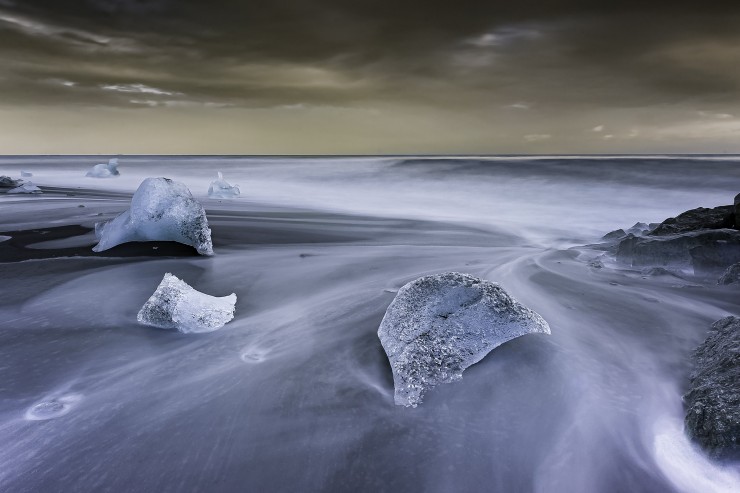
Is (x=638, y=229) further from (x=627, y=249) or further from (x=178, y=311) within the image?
(x=178, y=311)

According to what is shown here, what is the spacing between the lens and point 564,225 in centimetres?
1145

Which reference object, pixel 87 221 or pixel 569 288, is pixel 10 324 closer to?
pixel 569 288

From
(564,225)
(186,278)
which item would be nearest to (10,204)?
(186,278)

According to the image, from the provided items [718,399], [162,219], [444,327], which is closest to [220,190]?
[162,219]

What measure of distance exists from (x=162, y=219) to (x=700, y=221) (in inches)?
296

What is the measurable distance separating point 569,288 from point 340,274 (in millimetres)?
2571

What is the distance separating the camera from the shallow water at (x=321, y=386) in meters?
2.12

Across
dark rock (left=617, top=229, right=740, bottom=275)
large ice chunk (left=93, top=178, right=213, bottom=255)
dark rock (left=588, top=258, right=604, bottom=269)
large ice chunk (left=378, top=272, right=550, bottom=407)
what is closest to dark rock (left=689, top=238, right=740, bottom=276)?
dark rock (left=617, top=229, right=740, bottom=275)

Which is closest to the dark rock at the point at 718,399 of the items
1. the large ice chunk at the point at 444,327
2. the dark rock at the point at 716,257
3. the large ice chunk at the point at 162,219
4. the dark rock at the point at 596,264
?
the large ice chunk at the point at 444,327

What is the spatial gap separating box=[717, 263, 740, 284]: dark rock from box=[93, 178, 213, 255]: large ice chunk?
6101mm

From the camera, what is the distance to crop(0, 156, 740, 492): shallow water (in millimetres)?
2119

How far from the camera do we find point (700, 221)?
6.58 metres

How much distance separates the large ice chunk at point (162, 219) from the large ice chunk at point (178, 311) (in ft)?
8.49

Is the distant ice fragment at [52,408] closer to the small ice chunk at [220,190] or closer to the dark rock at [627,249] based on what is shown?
the dark rock at [627,249]
